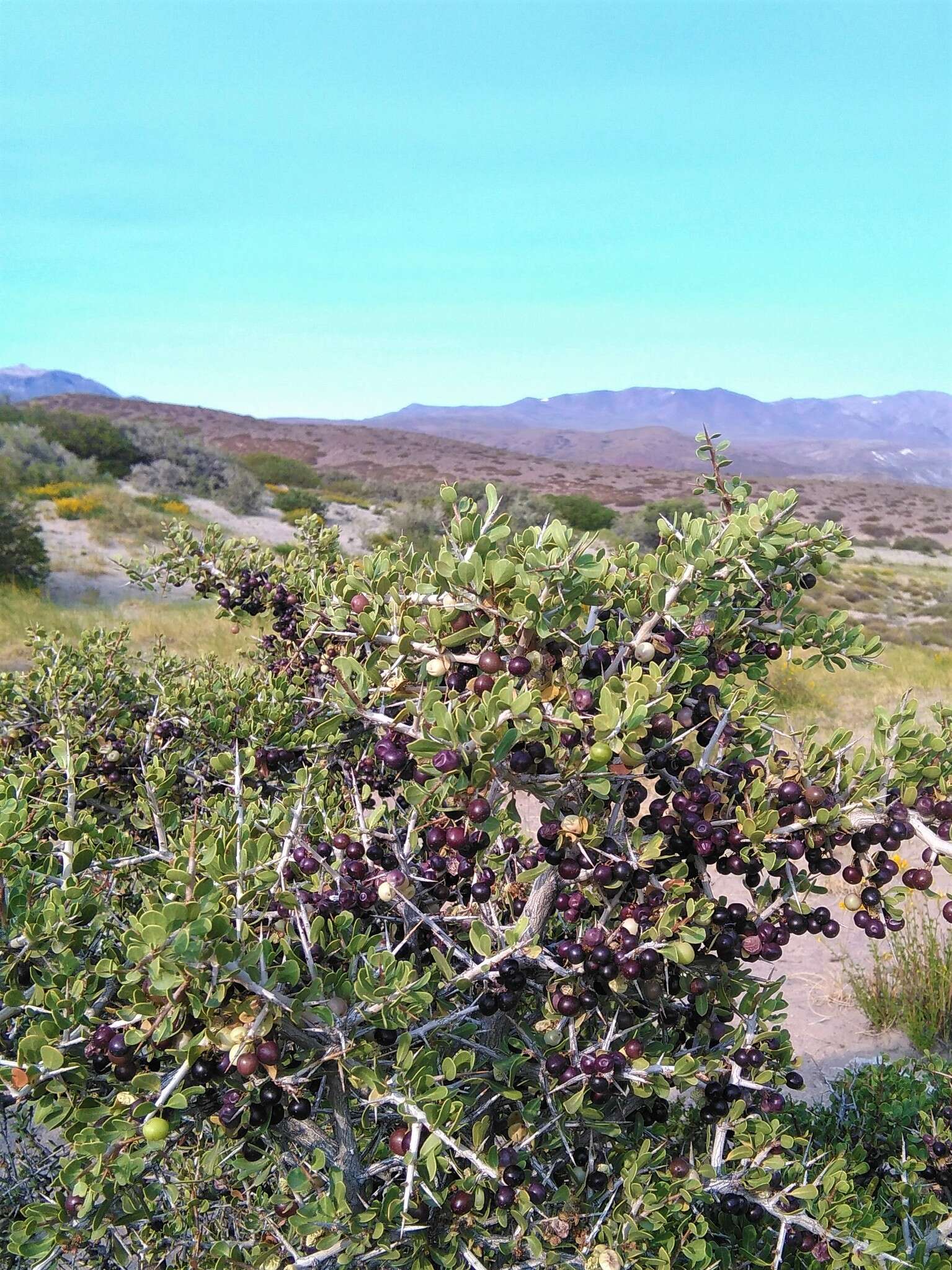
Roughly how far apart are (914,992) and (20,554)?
51.4 feet

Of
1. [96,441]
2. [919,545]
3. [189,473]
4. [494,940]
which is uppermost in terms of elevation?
[96,441]

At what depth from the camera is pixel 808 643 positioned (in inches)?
71.3

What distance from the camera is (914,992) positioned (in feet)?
14.7

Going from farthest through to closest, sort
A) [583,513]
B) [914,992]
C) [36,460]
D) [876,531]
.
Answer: [876,531], [583,513], [36,460], [914,992]

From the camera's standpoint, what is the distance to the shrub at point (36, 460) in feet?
83.3

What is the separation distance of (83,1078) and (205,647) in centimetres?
1041

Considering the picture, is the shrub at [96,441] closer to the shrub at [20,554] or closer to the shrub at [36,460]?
the shrub at [36,460]

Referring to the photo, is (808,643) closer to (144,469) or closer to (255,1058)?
(255,1058)

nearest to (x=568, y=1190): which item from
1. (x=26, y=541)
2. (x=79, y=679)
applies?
(x=79, y=679)

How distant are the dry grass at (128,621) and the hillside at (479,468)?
34.9 metres

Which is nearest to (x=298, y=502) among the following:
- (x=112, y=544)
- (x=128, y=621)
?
(x=112, y=544)

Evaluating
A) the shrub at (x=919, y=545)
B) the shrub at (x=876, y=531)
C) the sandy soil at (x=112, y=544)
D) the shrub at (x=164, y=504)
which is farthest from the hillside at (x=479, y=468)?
the shrub at (x=164, y=504)

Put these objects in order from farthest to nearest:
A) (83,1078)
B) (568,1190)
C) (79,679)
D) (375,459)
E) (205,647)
→ (375,459)
(205,647)
(79,679)
(568,1190)
(83,1078)

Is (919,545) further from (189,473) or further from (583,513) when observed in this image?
(189,473)
